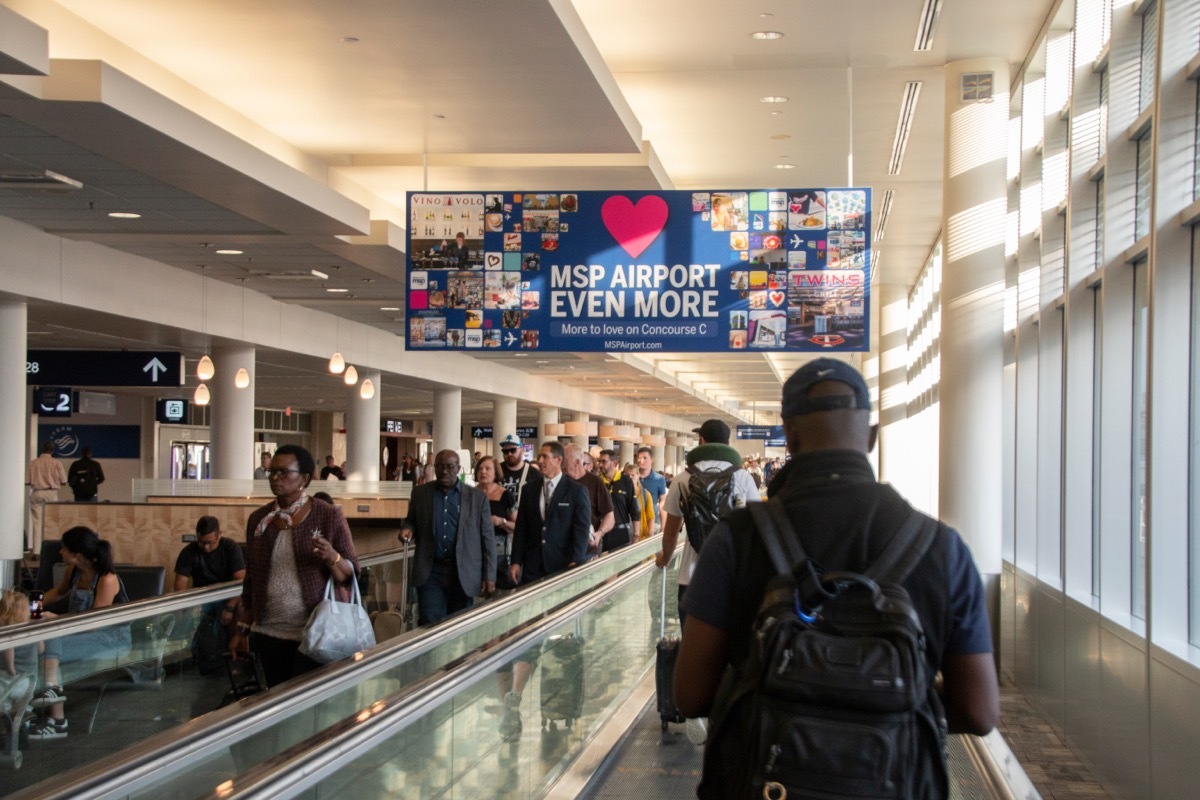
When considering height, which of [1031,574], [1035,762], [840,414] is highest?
[840,414]

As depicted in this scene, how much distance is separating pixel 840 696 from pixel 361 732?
177 centimetres

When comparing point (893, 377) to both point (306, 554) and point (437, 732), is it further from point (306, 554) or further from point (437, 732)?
point (437, 732)

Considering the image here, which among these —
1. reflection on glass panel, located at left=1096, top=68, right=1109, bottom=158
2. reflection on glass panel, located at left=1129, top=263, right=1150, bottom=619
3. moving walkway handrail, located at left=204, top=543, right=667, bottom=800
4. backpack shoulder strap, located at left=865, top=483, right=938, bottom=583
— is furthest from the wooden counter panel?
backpack shoulder strap, located at left=865, top=483, right=938, bottom=583

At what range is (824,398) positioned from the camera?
2.43 meters

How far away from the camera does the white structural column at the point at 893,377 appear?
2461 cm

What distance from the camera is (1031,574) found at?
11211mm

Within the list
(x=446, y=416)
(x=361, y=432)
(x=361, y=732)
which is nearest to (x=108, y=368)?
(x=361, y=432)

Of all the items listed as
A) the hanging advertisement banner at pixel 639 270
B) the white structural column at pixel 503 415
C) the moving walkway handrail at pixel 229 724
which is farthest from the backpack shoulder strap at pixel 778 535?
the white structural column at pixel 503 415

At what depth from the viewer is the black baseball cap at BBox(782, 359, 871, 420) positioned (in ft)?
7.98

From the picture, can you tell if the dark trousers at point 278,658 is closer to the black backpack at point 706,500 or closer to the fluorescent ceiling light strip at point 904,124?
the black backpack at point 706,500

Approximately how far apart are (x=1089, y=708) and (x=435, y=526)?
4.46 m

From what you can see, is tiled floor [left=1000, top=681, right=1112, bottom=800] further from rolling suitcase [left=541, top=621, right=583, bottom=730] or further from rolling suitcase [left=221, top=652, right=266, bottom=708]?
rolling suitcase [left=221, top=652, right=266, bottom=708]

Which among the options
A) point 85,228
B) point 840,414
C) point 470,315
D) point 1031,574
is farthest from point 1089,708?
point 85,228

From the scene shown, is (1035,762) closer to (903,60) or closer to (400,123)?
(903,60)
